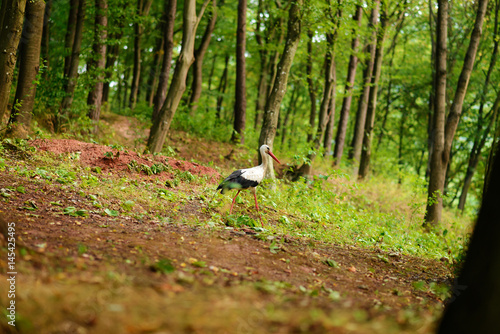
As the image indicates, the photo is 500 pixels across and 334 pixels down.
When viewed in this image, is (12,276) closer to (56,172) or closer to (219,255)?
(219,255)

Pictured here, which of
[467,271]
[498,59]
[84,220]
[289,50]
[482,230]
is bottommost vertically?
[84,220]

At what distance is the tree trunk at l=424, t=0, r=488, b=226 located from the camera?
38.1 feet

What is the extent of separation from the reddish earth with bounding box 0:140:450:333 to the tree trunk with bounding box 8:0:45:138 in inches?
99.2

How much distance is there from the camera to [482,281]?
2.53m

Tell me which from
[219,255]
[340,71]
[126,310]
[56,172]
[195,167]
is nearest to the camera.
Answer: [126,310]

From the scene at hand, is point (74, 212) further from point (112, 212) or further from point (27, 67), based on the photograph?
point (27, 67)

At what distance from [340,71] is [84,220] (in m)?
22.3

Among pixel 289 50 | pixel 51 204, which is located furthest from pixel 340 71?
pixel 51 204

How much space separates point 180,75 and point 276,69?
17.6 feet

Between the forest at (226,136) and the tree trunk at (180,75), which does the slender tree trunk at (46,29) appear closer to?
the forest at (226,136)

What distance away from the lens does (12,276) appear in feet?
10.5

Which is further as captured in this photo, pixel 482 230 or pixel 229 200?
pixel 229 200

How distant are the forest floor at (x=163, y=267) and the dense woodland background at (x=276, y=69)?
2449 millimetres

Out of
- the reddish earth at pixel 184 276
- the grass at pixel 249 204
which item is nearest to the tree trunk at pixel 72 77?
the grass at pixel 249 204
